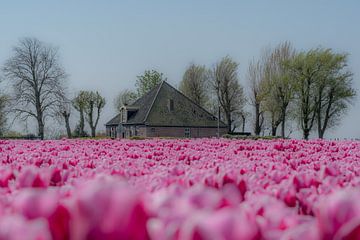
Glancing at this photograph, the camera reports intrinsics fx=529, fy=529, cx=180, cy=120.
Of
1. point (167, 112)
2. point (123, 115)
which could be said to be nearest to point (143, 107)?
point (123, 115)

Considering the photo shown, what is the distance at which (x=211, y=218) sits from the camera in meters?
0.91

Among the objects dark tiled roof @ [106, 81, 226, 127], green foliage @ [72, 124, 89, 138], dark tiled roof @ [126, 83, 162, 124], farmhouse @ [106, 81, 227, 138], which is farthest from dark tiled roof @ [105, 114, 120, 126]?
dark tiled roof @ [106, 81, 226, 127]

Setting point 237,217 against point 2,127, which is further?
point 2,127

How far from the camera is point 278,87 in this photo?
64.1 m

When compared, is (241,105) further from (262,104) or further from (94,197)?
(94,197)

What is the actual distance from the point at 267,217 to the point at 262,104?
6669cm

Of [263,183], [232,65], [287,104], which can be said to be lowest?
[263,183]

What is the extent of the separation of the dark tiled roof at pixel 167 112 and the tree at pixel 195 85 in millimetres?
8757

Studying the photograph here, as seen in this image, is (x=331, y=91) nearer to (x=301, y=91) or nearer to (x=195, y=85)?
(x=301, y=91)

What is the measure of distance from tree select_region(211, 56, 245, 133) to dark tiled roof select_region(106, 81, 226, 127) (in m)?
5.41

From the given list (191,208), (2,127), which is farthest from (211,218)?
(2,127)

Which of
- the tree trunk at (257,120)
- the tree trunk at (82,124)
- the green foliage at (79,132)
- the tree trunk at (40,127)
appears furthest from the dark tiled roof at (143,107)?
the tree trunk at (257,120)

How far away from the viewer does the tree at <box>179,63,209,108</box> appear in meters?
79.9

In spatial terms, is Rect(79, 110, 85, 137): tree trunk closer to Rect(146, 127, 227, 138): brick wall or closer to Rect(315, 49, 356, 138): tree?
Rect(146, 127, 227, 138): brick wall
